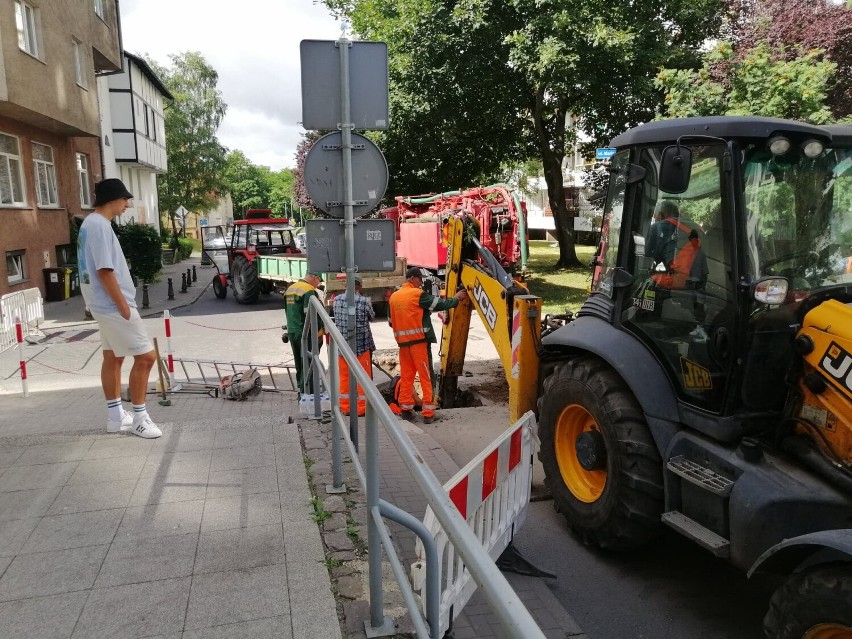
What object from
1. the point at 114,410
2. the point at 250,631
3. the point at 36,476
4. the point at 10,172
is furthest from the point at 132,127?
the point at 250,631

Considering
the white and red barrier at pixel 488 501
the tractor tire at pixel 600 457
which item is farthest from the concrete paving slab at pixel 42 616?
the tractor tire at pixel 600 457

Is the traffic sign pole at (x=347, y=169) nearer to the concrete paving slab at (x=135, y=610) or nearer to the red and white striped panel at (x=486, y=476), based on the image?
the red and white striped panel at (x=486, y=476)

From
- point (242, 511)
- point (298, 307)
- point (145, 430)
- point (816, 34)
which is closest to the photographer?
point (242, 511)

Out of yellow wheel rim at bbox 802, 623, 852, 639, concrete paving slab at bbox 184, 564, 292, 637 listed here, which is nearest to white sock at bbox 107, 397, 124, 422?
concrete paving slab at bbox 184, 564, 292, 637

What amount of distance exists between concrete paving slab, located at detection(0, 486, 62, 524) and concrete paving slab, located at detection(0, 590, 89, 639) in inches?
34.3

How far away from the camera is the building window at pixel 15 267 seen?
51.3ft

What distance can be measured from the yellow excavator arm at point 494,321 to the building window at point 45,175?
15.2m

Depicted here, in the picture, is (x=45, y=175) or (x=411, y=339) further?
(x=45, y=175)

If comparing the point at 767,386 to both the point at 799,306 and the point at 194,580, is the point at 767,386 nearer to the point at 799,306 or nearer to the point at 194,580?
the point at 799,306

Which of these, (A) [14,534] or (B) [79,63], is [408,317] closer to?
(A) [14,534]

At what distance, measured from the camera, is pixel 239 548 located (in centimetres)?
304

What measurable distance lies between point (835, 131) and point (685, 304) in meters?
1.22

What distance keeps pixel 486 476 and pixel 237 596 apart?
4.70 ft

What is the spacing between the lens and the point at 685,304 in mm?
3650
